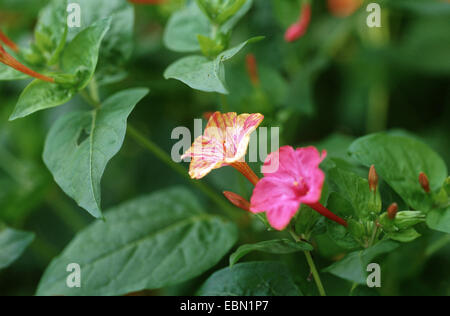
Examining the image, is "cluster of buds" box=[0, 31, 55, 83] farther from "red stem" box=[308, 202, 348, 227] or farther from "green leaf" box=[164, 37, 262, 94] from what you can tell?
"red stem" box=[308, 202, 348, 227]

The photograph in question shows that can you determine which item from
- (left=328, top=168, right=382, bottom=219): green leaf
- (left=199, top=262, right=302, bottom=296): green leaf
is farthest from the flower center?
(left=199, top=262, right=302, bottom=296): green leaf

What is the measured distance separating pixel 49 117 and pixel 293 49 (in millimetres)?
809

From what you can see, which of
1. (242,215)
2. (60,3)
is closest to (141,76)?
(60,3)

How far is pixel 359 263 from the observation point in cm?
72

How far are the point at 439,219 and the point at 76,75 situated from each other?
694mm

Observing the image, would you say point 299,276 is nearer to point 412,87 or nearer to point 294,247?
point 294,247

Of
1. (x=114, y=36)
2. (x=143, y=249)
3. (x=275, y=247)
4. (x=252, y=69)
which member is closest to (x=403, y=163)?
(x=275, y=247)

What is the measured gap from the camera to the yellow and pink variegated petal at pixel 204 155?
730mm

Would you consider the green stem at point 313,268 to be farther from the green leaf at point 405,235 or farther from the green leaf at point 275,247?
the green leaf at point 405,235

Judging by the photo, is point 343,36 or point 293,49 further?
point 343,36

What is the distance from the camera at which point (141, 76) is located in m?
1.47

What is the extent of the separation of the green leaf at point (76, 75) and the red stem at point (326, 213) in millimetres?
458

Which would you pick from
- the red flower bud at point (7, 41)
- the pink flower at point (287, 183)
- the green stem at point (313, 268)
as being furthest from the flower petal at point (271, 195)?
the red flower bud at point (7, 41)

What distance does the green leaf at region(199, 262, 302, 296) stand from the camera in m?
0.84
